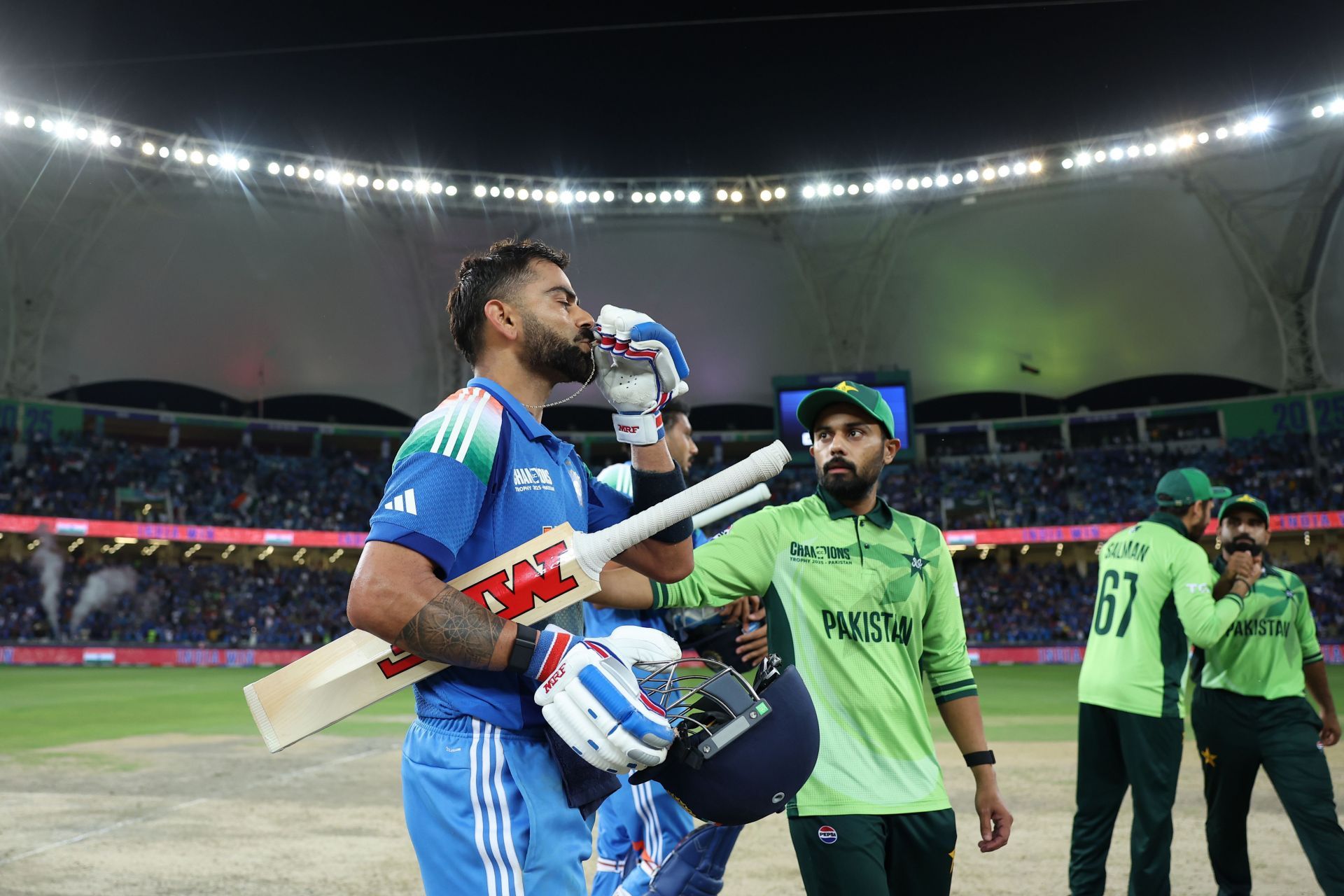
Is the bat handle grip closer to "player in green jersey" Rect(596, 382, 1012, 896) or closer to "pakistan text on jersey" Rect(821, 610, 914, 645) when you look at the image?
"player in green jersey" Rect(596, 382, 1012, 896)

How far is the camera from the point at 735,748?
7.79 ft

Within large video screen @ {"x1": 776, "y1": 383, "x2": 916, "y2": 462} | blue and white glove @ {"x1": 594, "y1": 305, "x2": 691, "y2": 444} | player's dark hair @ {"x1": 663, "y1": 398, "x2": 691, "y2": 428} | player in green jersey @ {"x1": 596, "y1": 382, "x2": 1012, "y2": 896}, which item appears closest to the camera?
blue and white glove @ {"x1": 594, "y1": 305, "x2": 691, "y2": 444}

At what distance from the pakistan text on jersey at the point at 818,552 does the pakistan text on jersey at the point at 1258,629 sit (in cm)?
394

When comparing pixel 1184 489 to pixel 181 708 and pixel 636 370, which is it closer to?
pixel 636 370

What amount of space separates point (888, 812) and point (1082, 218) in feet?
127

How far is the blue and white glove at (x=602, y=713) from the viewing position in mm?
2104

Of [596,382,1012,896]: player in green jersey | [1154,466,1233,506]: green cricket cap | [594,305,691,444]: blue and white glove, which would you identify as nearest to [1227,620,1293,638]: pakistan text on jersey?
[1154,466,1233,506]: green cricket cap

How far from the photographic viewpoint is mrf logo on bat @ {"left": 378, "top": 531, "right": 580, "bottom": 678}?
2.44m

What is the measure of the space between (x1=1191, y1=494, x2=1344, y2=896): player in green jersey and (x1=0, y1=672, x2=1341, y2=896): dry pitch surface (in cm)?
62

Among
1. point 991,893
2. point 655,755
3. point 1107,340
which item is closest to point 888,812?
point 655,755

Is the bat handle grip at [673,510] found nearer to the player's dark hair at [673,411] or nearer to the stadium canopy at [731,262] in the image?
the player's dark hair at [673,411]

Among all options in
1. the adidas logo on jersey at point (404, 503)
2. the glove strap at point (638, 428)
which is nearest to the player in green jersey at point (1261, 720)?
the glove strap at point (638, 428)

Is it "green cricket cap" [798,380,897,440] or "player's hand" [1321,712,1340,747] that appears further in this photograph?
"player's hand" [1321,712,1340,747]

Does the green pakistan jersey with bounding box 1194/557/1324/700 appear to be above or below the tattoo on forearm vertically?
below
